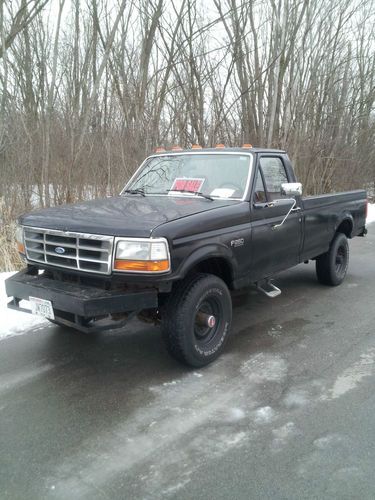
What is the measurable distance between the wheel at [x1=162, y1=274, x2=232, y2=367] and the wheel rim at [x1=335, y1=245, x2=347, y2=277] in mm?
3072

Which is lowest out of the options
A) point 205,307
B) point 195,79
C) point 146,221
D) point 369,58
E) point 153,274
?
point 205,307

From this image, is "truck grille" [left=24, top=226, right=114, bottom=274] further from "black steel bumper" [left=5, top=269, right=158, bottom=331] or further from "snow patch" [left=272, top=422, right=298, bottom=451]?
"snow patch" [left=272, top=422, right=298, bottom=451]

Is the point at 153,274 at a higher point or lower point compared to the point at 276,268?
higher

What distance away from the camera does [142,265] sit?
334 centimetres

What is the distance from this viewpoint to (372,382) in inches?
141

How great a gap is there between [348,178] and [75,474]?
16113 millimetres

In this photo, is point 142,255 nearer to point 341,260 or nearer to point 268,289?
point 268,289

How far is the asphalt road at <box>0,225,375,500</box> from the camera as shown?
2488mm

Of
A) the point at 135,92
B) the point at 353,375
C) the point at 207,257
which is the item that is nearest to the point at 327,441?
the point at 353,375

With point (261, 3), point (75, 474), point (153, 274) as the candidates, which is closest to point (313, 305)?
point (153, 274)

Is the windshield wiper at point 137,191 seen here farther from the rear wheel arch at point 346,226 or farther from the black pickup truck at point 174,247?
the rear wheel arch at point 346,226

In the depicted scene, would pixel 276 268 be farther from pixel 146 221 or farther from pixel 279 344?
pixel 146 221

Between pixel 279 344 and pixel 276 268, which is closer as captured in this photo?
pixel 279 344

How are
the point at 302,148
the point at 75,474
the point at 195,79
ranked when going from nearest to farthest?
the point at 75,474 → the point at 195,79 → the point at 302,148
